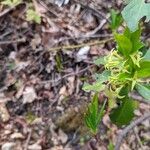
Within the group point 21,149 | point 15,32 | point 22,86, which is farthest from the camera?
point 15,32

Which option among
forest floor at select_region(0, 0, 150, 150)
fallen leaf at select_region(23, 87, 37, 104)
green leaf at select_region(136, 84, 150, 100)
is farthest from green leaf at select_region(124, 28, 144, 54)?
fallen leaf at select_region(23, 87, 37, 104)

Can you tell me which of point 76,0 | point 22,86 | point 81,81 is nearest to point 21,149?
point 22,86

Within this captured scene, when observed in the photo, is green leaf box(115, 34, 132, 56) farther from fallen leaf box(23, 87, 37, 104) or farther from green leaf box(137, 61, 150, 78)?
fallen leaf box(23, 87, 37, 104)

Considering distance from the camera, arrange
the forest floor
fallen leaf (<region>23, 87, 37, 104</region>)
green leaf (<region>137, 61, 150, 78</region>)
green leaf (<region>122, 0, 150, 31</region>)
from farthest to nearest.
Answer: fallen leaf (<region>23, 87, 37, 104</region>) → the forest floor → green leaf (<region>137, 61, 150, 78</region>) → green leaf (<region>122, 0, 150, 31</region>)

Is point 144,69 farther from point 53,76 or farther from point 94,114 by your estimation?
point 53,76

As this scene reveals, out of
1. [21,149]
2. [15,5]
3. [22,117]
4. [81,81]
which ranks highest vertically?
[15,5]

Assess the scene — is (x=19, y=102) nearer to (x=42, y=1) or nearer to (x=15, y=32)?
(x=15, y=32)

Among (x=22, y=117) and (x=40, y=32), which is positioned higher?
(x=40, y=32)
